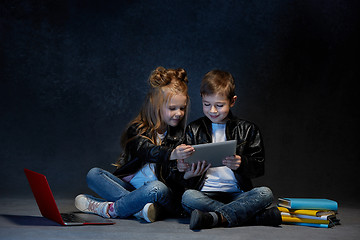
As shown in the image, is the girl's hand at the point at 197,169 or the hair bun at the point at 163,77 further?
the hair bun at the point at 163,77

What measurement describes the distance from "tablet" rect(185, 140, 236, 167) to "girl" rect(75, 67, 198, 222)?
0.20 meters

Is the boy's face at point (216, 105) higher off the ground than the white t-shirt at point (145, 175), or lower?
higher

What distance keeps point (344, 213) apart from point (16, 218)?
2.13 meters

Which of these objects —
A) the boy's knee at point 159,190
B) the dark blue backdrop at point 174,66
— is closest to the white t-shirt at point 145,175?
the boy's knee at point 159,190

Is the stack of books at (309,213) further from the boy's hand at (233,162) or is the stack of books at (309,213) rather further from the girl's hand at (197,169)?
the girl's hand at (197,169)

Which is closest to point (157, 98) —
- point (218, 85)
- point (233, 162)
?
point (218, 85)

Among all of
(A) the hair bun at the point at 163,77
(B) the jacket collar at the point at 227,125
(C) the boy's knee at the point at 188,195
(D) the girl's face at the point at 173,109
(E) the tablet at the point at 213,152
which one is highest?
(A) the hair bun at the point at 163,77

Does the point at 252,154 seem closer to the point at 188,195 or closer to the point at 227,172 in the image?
the point at 227,172

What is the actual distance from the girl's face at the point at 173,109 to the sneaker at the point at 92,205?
65 centimetres

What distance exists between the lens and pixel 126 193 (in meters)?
3.12

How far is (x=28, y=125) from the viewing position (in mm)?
4406

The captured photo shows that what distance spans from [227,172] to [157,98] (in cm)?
66

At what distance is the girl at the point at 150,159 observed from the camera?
2998 mm

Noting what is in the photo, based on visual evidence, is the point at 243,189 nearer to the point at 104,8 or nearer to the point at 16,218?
the point at 16,218
